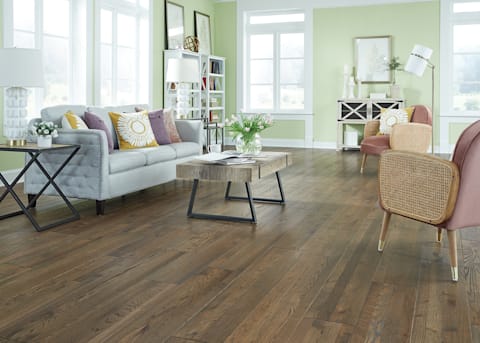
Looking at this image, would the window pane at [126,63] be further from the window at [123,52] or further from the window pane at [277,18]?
the window pane at [277,18]

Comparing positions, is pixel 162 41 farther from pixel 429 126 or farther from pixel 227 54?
pixel 429 126

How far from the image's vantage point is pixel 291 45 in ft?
33.7

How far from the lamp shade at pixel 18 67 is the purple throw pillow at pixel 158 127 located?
1.69 meters

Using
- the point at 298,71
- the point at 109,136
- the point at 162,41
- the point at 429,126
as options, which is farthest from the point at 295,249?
the point at 298,71

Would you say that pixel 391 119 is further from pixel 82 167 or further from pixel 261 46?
pixel 82 167

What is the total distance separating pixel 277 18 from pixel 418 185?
310 inches

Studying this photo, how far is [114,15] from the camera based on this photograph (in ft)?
24.4

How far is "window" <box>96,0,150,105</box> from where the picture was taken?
723 cm

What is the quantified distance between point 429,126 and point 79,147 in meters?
4.36

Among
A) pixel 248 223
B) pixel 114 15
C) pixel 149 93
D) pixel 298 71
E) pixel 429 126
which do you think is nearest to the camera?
pixel 248 223

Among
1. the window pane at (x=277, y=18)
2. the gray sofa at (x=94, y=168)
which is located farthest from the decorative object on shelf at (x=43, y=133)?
the window pane at (x=277, y=18)

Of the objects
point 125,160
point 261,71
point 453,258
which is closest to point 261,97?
point 261,71

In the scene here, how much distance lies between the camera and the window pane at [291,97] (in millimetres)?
10312

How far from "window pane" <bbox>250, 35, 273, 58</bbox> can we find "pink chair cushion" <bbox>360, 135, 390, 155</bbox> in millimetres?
4051
